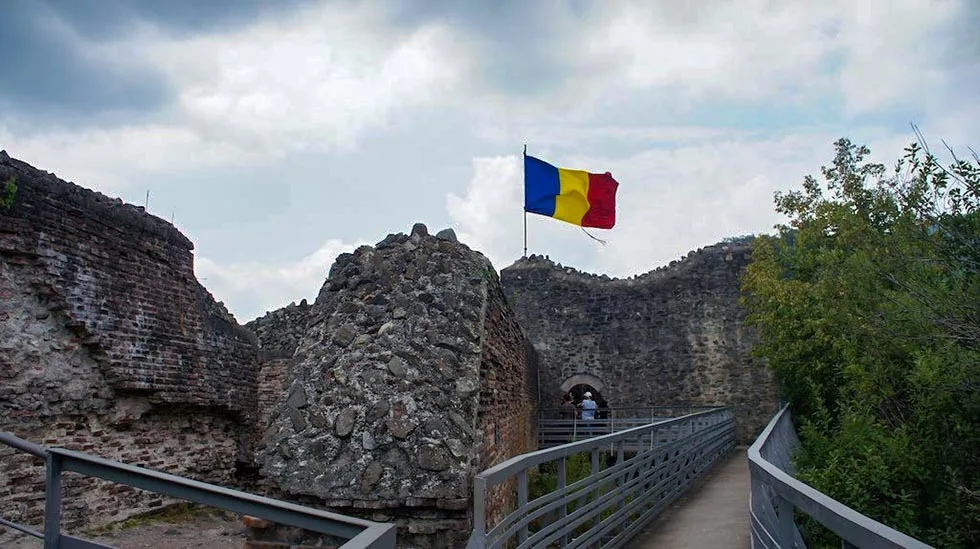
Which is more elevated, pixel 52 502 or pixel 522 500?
pixel 52 502

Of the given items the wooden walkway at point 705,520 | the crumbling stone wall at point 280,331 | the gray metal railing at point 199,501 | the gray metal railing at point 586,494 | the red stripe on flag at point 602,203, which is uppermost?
the red stripe on flag at point 602,203

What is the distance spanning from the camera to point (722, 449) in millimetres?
15070

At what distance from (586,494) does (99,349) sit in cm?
590

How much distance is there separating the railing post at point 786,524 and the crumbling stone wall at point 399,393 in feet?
7.47

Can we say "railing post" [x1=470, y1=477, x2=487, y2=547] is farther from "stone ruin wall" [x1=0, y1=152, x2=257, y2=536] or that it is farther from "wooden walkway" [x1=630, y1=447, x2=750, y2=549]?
"stone ruin wall" [x1=0, y1=152, x2=257, y2=536]

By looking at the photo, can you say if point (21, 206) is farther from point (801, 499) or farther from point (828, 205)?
point (828, 205)

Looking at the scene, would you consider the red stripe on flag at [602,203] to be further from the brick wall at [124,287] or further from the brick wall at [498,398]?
the brick wall at [498,398]

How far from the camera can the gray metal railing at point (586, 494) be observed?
13.9ft

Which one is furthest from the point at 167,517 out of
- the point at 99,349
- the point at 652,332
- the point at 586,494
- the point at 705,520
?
the point at 652,332

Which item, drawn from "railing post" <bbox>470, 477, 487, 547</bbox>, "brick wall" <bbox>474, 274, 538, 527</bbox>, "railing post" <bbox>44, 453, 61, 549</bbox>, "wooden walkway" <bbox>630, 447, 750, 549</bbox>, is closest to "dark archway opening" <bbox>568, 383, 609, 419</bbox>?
"wooden walkway" <bbox>630, 447, 750, 549</bbox>

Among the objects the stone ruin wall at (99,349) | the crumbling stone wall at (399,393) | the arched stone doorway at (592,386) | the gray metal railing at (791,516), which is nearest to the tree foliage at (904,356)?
the gray metal railing at (791,516)

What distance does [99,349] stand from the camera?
8.70 m

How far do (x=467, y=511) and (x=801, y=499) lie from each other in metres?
2.64

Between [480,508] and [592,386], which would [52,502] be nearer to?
[480,508]
